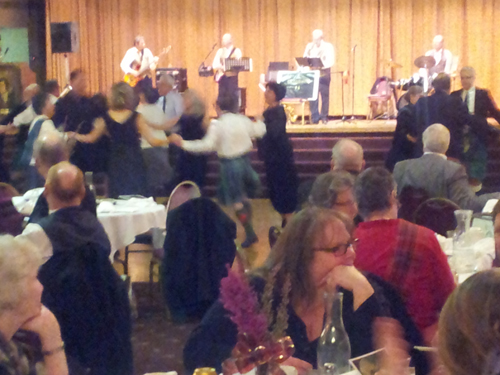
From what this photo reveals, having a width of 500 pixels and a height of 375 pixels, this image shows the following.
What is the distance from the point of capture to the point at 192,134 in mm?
5328

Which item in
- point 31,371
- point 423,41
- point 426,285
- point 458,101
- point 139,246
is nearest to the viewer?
point 31,371

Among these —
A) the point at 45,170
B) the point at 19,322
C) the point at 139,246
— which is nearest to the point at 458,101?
the point at 139,246

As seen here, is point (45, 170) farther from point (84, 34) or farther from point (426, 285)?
point (84, 34)

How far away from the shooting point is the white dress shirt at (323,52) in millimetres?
10531

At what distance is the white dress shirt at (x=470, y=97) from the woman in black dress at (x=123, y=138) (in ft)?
9.60

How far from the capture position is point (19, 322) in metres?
1.71

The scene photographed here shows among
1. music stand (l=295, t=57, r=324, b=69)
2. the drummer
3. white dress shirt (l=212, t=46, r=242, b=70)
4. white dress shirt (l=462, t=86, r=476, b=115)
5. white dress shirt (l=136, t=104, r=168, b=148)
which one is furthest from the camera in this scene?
white dress shirt (l=212, t=46, r=242, b=70)

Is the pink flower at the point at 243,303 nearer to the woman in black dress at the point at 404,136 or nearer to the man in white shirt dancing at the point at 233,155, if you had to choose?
the man in white shirt dancing at the point at 233,155

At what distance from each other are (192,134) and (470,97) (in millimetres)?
2699

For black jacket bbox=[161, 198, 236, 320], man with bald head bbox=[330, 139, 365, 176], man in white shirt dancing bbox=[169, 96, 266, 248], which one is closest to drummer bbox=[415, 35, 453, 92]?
man in white shirt dancing bbox=[169, 96, 266, 248]

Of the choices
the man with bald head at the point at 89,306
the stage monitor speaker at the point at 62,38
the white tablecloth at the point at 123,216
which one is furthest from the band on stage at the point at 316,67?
the man with bald head at the point at 89,306

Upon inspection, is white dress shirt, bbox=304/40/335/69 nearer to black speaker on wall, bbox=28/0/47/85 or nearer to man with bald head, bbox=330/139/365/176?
black speaker on wall, bbox=28/0/47/85

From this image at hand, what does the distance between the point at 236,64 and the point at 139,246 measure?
4.76 meters

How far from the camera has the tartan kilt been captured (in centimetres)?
570
